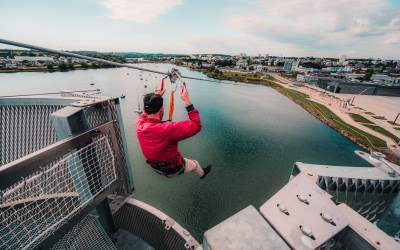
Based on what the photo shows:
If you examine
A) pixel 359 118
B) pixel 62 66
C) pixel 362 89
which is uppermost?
pixel 62 66

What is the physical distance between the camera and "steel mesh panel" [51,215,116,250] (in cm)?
275

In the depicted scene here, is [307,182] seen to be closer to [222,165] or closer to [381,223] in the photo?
[381,223]

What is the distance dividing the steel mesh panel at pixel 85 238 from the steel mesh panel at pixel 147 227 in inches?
65.9

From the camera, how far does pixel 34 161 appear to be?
1760mm

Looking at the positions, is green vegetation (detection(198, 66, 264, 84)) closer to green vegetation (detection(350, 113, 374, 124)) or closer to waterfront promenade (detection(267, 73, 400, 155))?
waterfront promenade (detection(267, 73, 400, 155))

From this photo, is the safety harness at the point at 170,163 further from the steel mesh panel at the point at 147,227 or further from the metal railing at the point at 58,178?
the steel mesh panel at the point at 147,227

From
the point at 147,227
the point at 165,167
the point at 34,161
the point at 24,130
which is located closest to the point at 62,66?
the point at 24,130

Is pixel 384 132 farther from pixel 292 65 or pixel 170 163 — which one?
pixel 292 65

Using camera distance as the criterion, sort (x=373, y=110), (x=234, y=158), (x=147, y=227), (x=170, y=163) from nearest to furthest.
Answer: (x=170, y=163) → (x=147, y=227) → (x=234, y=158) → (x=373, y=110)

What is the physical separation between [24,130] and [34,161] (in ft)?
9.78

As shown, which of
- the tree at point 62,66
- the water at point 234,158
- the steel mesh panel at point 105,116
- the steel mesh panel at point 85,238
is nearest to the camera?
the steel mesh panel at point 85,238

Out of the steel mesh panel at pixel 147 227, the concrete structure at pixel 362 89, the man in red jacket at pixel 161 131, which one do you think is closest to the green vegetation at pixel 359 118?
the concrete structure at pixel 362 89

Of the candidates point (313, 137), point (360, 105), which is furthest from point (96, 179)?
point (360, 105)

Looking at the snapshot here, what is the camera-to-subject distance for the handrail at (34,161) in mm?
1529
